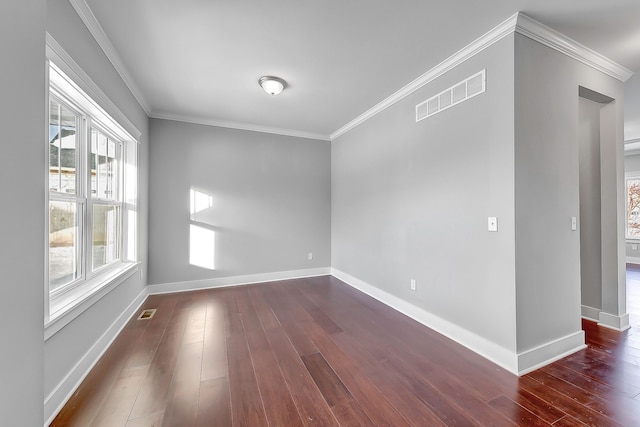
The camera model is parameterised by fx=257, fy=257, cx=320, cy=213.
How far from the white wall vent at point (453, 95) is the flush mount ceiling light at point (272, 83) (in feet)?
5.37

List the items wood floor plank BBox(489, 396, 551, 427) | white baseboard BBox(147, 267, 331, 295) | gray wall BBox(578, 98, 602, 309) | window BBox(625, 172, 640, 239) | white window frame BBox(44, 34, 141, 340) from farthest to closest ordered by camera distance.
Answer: window BBox(625, 172, 640, 239), white baseboard BBox(147, 267, 331, 295), gray wall BBox(578, 98, 602, 309), white window frame BBox(44, 34, 141, 340), wood floor plank BBox(489, 396, 551, 427)

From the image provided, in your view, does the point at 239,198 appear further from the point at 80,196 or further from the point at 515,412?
the point at 515,412

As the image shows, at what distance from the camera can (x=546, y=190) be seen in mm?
2236

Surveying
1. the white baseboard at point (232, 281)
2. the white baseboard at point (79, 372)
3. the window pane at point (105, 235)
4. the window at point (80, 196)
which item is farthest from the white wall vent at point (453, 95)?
the white baseboard at point (79, 372)

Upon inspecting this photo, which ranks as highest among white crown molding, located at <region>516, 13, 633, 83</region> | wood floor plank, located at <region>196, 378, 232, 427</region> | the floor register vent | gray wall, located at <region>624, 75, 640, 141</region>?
gray wall, located at <region>624, 75, 640, 141</region>

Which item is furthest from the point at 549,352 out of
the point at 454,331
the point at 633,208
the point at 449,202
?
the point at 633,208

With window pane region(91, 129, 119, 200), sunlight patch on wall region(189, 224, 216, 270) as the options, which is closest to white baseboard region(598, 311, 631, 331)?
sunlight patch on wall region(189, 224, 216, 270)

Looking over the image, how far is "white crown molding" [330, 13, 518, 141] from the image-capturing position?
2.09m

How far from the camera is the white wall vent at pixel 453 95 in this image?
2324 millimetres

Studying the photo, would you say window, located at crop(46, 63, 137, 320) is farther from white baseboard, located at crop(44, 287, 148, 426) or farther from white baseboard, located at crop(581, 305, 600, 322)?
white baseboard, located at crop(581, 305, 600, 322)

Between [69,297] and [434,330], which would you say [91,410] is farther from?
[434,330]

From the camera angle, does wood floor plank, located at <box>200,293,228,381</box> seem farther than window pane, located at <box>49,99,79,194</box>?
Yes

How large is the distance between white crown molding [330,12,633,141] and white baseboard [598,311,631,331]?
8.40ft

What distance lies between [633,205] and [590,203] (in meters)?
5.69
